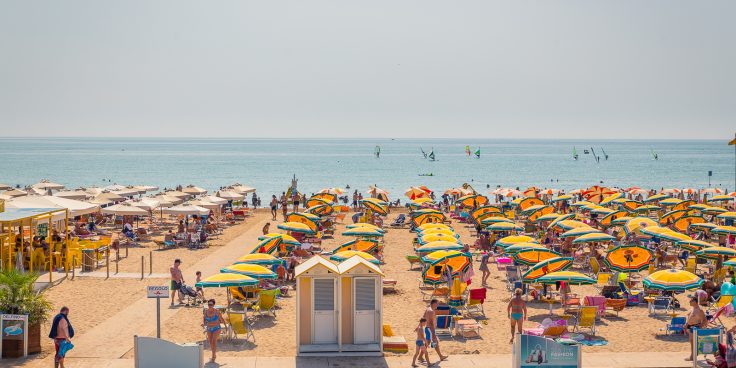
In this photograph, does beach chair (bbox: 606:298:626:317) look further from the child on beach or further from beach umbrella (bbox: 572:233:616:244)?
beach umbrella (bbox: 572:233:616:244)

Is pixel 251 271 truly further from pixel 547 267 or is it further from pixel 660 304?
pixel 660 304

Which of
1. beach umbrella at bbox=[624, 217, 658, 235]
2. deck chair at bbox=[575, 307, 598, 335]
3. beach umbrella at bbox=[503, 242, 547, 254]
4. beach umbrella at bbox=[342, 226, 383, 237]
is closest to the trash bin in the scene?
beach umbrella at bbox=[342, 226, 383, 237]

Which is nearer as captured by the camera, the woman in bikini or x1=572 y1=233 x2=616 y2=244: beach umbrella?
the woman in bikini

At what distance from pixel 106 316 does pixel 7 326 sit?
11.3 ft

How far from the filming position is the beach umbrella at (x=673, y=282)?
641 inches

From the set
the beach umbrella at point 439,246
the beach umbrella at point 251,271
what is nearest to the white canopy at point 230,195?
the beach umbrella at point 439,246

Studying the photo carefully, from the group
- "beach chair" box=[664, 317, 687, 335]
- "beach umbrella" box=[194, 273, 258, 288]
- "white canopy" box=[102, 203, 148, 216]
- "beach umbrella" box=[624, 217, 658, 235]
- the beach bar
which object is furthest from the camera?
"white canopy" box=[102, 203, 148, 216]

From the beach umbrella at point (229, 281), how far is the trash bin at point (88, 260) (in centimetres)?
737

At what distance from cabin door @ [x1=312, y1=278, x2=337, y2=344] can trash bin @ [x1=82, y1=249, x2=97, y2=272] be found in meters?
10.8

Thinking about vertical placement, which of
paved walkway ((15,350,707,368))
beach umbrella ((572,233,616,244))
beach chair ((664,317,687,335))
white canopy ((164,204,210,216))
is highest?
white canopy ((164,204,210,216))

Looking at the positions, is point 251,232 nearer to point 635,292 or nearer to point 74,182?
point 635,292

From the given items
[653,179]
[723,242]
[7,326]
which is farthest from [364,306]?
[653,179]

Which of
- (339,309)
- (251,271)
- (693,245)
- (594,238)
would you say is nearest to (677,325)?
(339,309)

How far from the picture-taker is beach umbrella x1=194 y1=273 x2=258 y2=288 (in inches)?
612
